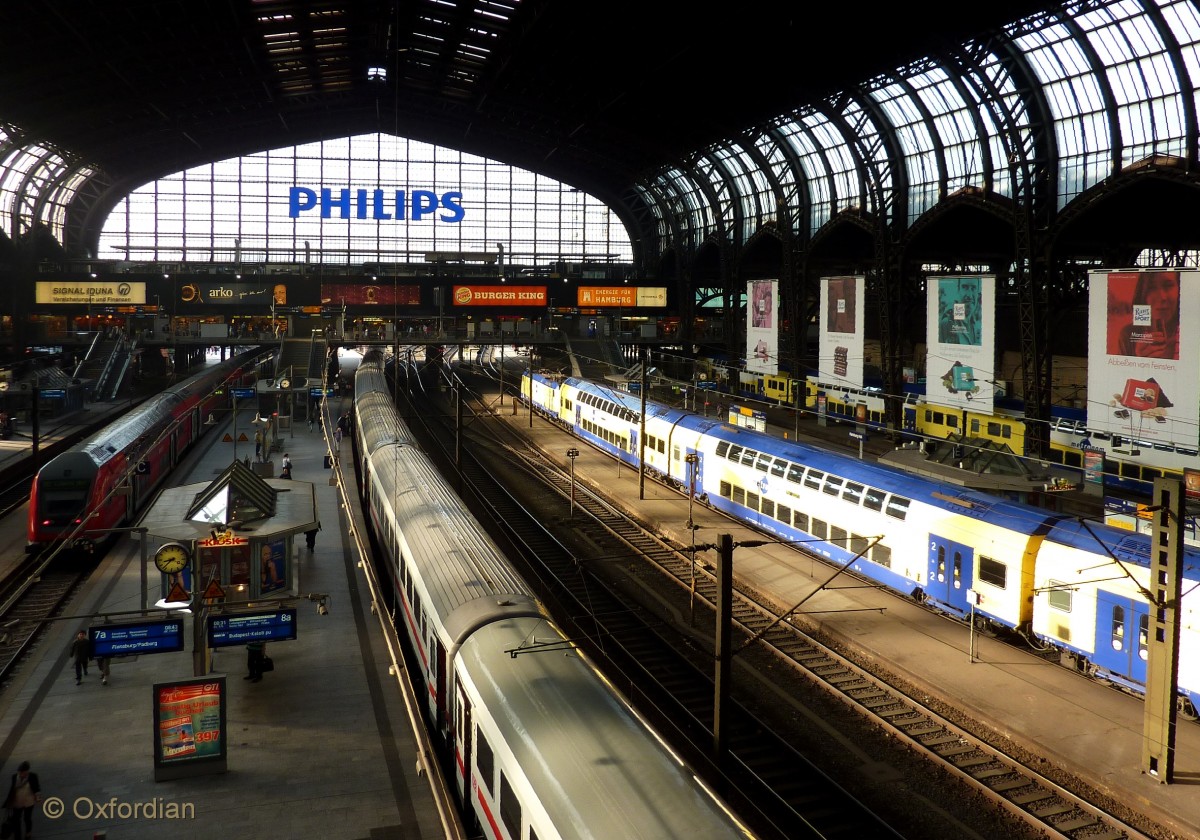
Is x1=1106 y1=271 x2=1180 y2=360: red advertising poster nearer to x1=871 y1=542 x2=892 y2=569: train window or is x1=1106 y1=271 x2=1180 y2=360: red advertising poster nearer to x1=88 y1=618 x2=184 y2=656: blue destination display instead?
x1=871 y1=542 x2=892 y2=569: train window

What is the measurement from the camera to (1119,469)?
3547 cm

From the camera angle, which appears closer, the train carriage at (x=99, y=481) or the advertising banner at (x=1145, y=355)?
the train carriage at (x=99, y=481)

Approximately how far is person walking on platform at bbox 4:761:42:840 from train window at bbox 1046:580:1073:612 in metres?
17.6

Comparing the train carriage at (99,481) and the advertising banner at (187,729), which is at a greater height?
the train carriage at (99,481)

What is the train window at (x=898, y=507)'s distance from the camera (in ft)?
76.2

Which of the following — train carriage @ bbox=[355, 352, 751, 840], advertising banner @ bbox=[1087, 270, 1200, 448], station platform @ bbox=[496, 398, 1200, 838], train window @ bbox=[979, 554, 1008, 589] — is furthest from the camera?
advertising banner @ bbox=[1087, 270, 1200, 448]

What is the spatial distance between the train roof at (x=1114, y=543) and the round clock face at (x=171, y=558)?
1584cm

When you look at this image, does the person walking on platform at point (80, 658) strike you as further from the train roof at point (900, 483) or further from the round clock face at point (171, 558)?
the train roof at point (900, 483)

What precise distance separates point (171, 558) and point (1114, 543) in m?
17.4

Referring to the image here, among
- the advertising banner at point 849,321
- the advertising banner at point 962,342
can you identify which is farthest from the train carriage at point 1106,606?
the advertising banner at point 849,321

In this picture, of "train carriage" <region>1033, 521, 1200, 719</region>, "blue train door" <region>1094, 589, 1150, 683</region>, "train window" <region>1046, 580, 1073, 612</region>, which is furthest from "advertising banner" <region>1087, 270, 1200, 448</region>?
"blue train door" <region>1094, 589, 1150, 683</region>

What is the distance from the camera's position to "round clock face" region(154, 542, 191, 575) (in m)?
16.8

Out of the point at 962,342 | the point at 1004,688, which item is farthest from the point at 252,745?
the point at 962,342

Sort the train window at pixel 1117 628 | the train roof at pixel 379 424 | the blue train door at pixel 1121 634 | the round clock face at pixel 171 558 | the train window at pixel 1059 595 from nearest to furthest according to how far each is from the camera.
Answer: the round clock face at pixel 171 558 → the blue train door at pixel 1121 634 → the train window at pixel 1117 628 → the train window at pixel 1059 595 → the train roof at pixel 379 424
